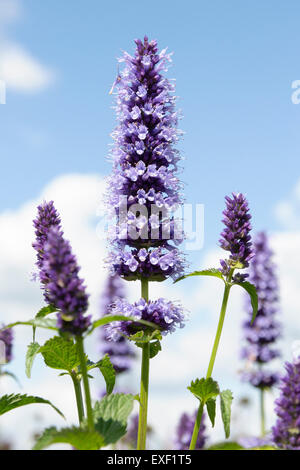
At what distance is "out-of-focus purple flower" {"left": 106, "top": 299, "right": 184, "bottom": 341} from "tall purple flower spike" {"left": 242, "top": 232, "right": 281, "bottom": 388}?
9.43 m

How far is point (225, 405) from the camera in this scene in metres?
5.16

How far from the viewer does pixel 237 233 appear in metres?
5.96

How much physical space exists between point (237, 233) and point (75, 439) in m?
2.70

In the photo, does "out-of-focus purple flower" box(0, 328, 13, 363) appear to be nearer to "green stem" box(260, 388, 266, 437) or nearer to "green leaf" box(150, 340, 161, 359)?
"green leaf" box(150, 340, 161, 359)

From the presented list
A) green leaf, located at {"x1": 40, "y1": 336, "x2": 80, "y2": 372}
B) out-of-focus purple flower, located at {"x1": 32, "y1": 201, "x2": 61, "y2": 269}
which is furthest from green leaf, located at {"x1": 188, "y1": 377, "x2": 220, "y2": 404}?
out-of-focus purple flower, located at {"x1": 32, "y1": 201, "x2": 61, "y2": 269}

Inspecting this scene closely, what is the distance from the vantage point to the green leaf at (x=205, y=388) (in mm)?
5316

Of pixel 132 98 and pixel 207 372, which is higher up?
pixel 132 98

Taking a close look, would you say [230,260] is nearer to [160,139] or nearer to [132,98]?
[160,139]

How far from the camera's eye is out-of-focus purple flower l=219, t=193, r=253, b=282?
19.5ft

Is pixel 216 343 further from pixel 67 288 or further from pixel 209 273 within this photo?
pixel 67 288
